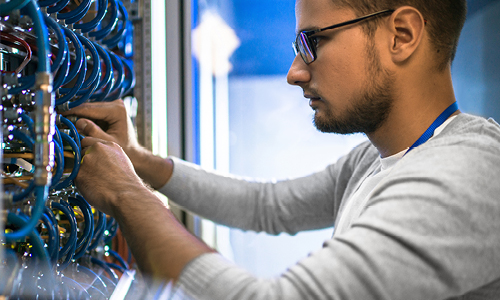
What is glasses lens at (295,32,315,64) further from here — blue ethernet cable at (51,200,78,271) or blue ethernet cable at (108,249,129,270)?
blue ethernet cable at (108,249,129,270)

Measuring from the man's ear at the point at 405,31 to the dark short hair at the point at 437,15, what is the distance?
0.07 ft

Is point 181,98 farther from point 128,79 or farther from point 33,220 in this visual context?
point 33,220

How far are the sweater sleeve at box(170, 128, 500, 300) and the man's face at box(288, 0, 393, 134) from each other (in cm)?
25

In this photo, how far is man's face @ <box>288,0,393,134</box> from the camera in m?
0.84

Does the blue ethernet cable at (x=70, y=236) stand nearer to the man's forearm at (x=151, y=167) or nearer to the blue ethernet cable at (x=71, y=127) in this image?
the blue ethernet cable at (x=71, y=127)

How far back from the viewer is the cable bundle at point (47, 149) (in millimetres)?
554

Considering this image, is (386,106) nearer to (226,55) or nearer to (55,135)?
(55,135)

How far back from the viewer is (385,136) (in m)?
0.90

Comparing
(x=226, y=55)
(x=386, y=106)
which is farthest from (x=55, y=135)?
(x=226, y=55)

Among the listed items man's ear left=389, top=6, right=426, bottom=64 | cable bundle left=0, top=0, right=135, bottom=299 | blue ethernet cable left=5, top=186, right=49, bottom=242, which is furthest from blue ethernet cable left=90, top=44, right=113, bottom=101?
man's ear left=389, top=6, right=426, bottom=64

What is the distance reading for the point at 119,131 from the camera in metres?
1.01

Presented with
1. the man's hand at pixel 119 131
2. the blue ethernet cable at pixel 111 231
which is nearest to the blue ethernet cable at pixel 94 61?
the man's hand at pixel 119 131

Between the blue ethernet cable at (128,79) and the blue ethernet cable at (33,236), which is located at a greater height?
the blue ethernet cable at (128,79)

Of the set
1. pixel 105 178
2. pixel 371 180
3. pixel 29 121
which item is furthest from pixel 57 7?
pixel 371 180
